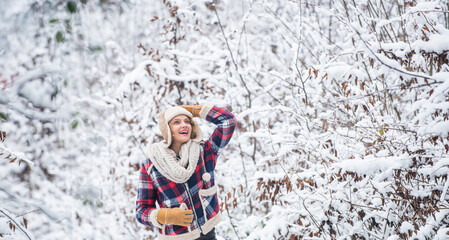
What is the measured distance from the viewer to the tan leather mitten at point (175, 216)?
75.6 inches

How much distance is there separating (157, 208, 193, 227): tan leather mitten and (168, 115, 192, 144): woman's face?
49 centimetres

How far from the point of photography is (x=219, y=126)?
7.29 ft

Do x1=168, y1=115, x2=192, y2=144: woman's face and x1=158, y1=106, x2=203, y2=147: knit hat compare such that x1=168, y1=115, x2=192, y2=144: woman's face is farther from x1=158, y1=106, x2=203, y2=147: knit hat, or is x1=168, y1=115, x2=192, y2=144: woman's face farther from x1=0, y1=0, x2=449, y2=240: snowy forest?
x1=0, y1=0, x2=449, y2=240: snowy forest

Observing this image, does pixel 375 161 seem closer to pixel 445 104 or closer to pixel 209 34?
pixel 445 104

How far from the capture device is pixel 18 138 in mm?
2594

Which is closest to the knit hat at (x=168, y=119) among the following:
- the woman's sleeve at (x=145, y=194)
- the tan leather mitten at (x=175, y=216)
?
the woman's sleeve at (x=145, y=194)

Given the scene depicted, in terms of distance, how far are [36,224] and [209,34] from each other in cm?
582

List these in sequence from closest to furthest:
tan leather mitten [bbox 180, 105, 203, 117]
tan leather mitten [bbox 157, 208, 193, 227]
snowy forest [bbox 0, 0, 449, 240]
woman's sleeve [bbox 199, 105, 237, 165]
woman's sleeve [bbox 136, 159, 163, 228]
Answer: snowy forest [bbox 0, 0, 449, 240] → tan leather mitten [bbox 157, 208, 193, 227] → woman's sleeve [bbox 136, 159, 163, 228] → woman's sleeve [bbox 199, 105, 237, 165] → tan leather mitten [bbox 180, 105, 203, 117]

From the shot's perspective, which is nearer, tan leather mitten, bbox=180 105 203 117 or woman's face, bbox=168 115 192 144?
woman's face, bbox=168 115 192 144

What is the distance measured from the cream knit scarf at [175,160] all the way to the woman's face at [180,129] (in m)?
0.05

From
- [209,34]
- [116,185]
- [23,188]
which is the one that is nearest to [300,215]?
[23,188]

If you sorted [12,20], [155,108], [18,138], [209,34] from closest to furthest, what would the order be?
[12,20]
[18,138]
[155,108]
[209,34]

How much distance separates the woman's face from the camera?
85.7 inches

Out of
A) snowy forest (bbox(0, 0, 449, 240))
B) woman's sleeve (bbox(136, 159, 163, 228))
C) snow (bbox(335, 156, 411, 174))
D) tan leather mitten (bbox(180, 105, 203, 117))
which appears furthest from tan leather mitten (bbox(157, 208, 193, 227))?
snow (bbox(335, 156, 411, 174))
